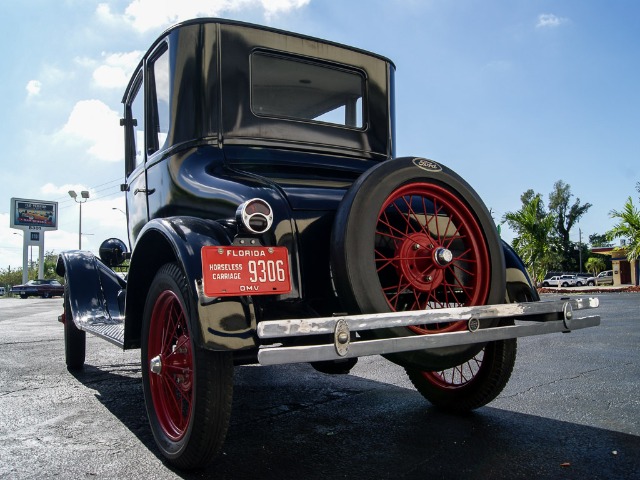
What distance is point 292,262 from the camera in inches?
98.9

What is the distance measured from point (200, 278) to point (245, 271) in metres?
0.20

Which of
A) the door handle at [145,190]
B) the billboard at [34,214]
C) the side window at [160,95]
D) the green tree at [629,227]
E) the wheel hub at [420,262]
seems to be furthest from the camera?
the billboard at [34,214]

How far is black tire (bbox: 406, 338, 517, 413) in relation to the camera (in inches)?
128

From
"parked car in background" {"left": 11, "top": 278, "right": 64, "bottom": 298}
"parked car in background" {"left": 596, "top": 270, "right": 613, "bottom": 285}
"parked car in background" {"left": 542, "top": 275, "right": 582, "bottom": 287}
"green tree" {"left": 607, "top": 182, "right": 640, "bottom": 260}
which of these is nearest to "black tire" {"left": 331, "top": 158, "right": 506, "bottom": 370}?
"green tree" {"left": 607, "top": 182, "right": 640, "bottom": 260}

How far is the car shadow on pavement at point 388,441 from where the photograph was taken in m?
2.46

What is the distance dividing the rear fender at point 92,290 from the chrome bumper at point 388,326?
2492 millimetres

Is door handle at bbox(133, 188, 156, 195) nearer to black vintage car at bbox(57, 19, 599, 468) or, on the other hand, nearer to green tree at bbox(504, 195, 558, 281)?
black vintage car at bbox(57, 19, 599, 468)

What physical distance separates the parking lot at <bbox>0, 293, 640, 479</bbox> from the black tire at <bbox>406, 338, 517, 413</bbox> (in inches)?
3.9

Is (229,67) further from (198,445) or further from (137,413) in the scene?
(137,413)

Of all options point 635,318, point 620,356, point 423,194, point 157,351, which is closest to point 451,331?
point 423,194

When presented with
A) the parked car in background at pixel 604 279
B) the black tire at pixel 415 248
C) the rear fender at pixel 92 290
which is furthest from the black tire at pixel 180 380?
the parked car in background at pixel 604 279

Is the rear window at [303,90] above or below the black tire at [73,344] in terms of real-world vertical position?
above

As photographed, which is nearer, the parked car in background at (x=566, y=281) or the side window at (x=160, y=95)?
the side window at (x=160, y=95)

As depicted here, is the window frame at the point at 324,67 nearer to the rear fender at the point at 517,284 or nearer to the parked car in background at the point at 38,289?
the rear fender at the point at 517,284
